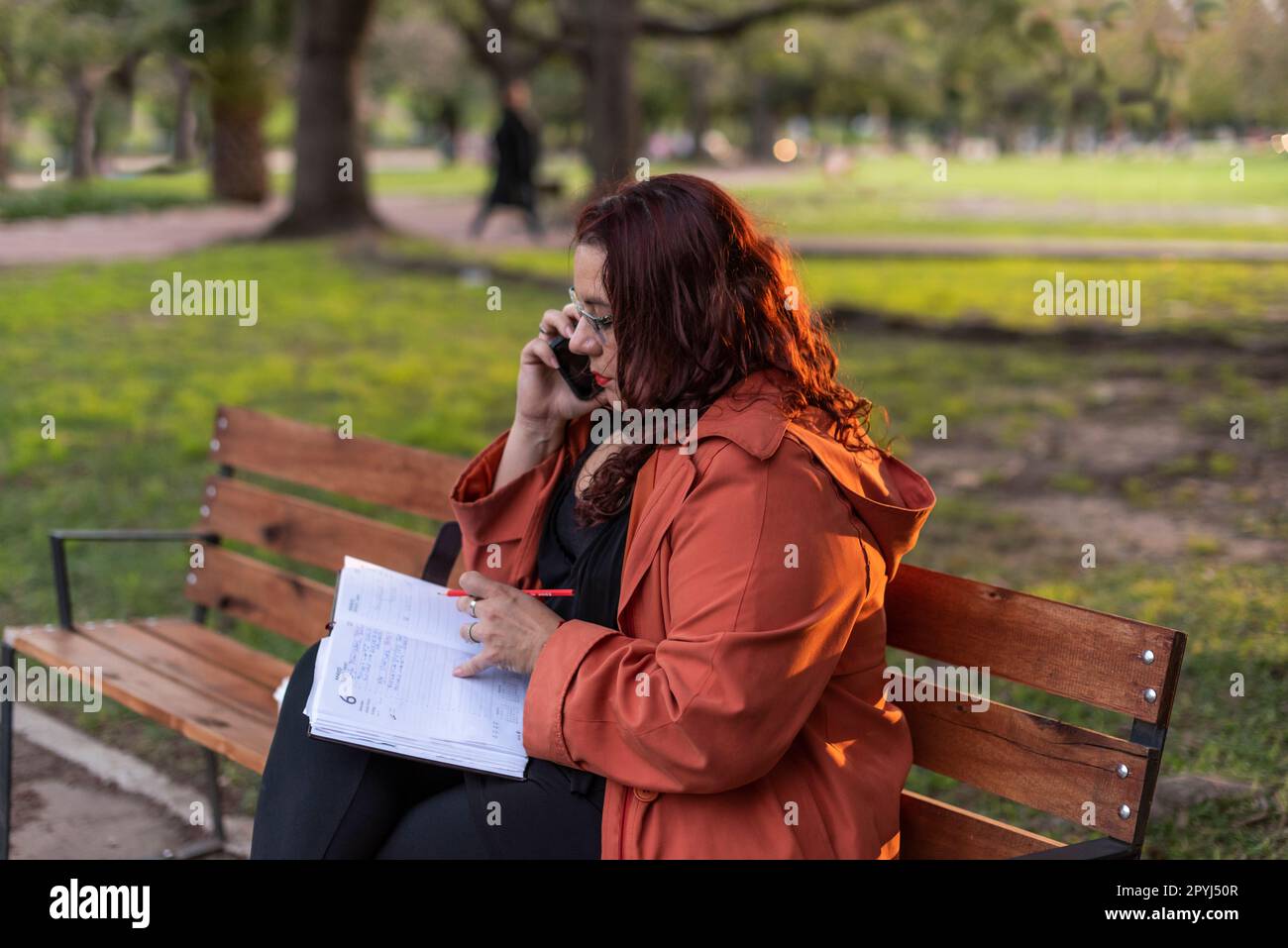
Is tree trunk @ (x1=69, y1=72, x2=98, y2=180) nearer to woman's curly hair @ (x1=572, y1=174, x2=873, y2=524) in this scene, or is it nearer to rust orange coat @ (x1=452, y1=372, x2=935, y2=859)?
woman's curly hair @ (x1=572, y1=174, x2=873, y2=524)

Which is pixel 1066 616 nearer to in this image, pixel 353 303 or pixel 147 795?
pixel 147 795

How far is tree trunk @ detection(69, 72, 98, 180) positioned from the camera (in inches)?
598

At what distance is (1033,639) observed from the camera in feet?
7.97

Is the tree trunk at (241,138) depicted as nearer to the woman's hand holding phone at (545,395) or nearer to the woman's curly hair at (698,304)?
the woman's hand holding phone at (545,395)

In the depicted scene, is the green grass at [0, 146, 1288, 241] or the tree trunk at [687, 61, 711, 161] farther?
the tree trunk at [687, 61, 711, 161]

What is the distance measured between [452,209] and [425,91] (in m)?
26.8

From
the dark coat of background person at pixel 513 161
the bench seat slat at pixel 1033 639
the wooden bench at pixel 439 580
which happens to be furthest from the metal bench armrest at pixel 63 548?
the dark coat of background person at pixel 513 161

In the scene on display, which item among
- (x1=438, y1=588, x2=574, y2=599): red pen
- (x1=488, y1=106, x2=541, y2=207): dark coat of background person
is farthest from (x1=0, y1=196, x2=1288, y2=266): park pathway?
(x1=438, y1=588, x2=574, y2=599): red pen

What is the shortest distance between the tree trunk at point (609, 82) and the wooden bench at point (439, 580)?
41.9 feet

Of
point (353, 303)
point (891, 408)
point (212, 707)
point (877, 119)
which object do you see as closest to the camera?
point (212, 707)

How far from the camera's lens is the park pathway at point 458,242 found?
15.8 metres

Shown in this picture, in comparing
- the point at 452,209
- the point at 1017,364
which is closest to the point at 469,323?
the point at 1017,364

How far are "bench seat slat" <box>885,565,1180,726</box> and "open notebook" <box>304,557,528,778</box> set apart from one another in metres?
0.75
